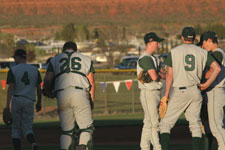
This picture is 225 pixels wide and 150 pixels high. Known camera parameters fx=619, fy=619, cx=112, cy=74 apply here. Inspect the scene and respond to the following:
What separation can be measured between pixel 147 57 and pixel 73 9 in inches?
4488

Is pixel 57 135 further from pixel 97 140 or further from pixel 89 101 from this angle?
pixel 89 101

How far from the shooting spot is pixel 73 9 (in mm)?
122312

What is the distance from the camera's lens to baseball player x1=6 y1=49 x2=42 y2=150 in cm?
984

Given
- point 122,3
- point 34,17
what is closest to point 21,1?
point 34,17

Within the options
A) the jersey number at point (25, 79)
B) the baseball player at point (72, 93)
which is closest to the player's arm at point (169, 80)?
the baseball player at point (72, 93)

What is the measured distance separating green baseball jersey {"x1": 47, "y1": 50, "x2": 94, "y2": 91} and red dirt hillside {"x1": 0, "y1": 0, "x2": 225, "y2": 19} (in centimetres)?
10564

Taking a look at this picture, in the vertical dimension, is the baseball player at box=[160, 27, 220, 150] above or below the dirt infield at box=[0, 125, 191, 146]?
above

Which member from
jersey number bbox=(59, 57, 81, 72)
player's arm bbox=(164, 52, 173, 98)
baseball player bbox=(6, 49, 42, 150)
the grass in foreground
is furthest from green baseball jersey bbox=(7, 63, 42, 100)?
the grass in foreground

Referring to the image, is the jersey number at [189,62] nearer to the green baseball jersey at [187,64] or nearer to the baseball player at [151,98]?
the green baseball jersey at [187,64]

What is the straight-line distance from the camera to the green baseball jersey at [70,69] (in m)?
8.43

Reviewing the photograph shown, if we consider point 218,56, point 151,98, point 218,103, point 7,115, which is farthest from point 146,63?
point 7,115

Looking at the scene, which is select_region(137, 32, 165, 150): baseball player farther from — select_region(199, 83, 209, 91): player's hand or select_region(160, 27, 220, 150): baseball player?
select_region(199, 83, 209, 91): player's hand

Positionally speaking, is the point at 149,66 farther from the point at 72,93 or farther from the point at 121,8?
the point at 121,8

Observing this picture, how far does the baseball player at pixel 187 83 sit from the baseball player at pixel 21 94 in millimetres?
2291
